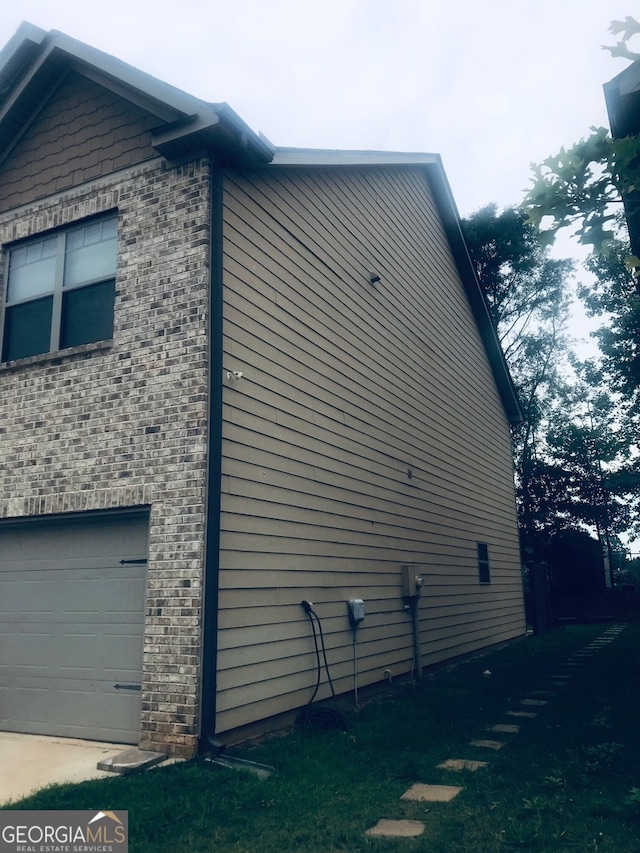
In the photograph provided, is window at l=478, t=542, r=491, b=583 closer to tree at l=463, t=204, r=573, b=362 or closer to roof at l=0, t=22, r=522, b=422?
roof at l=0, t=22, r=522, b=422

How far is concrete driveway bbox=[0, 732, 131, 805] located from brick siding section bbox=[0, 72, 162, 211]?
5.42m

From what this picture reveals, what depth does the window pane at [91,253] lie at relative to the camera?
7.07m

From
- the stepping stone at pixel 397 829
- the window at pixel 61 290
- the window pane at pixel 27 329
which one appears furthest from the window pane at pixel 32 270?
the stepping stone at pixel 397 829

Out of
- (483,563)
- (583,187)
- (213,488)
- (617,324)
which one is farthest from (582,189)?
(617,324)

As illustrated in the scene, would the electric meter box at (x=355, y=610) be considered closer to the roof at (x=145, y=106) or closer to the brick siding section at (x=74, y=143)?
the roof at (x=145, y=106)

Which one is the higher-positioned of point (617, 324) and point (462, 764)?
point (617, 324)

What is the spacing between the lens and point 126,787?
4641 millimetres

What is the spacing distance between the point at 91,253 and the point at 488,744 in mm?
5953

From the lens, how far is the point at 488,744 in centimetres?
593

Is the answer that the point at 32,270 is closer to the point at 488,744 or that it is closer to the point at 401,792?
the point at 401,792

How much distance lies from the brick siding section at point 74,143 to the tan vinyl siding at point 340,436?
1185 mm

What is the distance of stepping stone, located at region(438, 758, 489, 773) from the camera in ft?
17.1

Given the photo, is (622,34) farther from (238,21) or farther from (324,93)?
(324,93)

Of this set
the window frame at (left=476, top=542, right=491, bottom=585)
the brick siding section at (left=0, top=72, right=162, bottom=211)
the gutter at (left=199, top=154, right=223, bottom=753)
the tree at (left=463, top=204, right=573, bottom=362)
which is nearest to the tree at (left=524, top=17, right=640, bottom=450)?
the gutter at (left=199, top=154, right=223, bottom=753)
